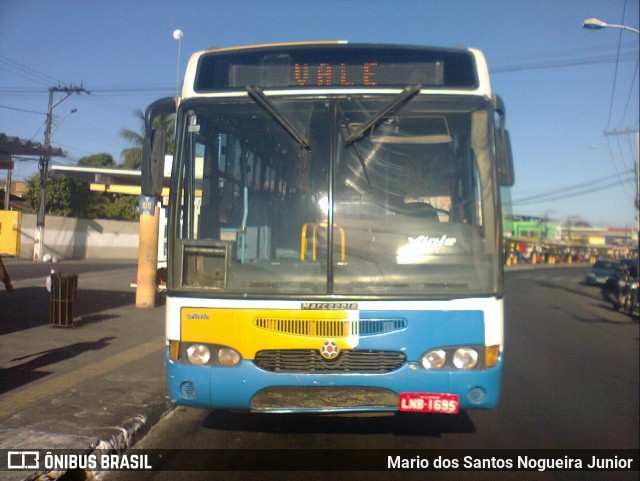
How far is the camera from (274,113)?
477cm

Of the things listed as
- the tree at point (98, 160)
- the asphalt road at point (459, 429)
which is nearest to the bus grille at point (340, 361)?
the asphalt road at point (459, 429)

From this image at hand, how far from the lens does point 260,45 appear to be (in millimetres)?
5230

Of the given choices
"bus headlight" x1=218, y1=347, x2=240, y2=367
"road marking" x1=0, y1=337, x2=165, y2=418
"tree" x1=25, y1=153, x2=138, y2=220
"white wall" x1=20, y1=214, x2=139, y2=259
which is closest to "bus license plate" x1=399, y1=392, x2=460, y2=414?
"bus headlight" x1=218, y1=347, x2=240, y2=367

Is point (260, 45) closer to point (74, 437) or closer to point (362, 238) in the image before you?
point (362, 238)

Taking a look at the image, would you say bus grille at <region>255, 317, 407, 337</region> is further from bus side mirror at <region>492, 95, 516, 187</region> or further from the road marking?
the road marking

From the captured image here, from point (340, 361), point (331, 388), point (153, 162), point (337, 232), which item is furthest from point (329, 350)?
point (153, 162)

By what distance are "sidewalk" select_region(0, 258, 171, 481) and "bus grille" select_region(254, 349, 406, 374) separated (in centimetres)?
169

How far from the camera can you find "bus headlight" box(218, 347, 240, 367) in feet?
14.8

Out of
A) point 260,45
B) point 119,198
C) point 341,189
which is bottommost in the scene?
point 341,189

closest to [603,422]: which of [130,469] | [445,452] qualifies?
[445,452]

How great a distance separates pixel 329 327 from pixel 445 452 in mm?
1687

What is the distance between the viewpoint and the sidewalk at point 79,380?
500 cm

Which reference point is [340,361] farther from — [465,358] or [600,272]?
[600,272]

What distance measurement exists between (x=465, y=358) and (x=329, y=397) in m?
1.05
